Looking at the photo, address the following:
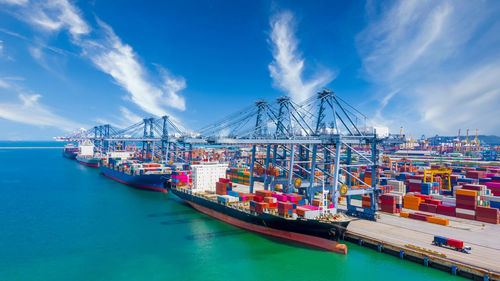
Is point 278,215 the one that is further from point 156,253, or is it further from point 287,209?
point 156,253

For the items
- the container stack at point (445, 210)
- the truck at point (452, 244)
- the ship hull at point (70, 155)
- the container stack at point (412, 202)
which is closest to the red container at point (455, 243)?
the truck at point (452, 244)

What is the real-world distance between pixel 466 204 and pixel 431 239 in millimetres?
12692

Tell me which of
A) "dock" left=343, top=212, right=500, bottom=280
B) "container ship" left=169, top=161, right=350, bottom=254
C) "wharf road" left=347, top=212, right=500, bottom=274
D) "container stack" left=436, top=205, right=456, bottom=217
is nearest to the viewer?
"dock" left=343, top=212, right=500, bottom=280

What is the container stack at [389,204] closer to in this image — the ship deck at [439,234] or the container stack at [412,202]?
the ship deck at [439,234]

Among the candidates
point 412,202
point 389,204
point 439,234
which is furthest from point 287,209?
point 412,202

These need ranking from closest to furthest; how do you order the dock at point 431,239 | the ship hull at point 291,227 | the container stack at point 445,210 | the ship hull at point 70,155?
the dock at point 431,239, the ship hull at point 291,227, the container stack at point 445,210, the ship hull at point 70,155

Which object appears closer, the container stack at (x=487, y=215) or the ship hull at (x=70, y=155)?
the container stack at (x=487, y=215)

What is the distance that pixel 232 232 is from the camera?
94.3 feet

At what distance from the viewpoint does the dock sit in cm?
1831

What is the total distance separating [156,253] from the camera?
74.8 ft

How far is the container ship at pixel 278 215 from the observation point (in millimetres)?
23734

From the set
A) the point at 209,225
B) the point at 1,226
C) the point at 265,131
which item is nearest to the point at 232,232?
the point at 209,225

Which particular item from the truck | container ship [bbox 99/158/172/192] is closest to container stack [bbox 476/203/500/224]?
the truck

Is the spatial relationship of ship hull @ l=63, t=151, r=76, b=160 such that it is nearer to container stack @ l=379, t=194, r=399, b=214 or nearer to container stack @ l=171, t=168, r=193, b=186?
container stack @ l=171, t=168, r=193, b=186
